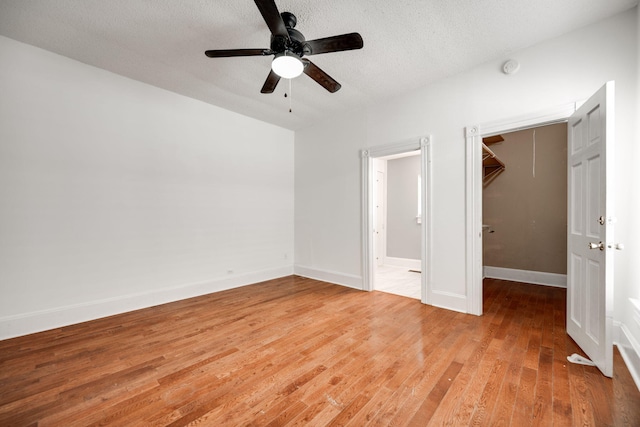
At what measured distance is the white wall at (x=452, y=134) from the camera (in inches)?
92.7

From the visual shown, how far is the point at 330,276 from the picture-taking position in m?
4.72

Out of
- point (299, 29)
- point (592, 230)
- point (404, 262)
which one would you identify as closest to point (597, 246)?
point (592, 230)

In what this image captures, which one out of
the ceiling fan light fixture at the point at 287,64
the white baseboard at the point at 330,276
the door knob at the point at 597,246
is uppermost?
the ceiling fan light fixture at the point at 287,64

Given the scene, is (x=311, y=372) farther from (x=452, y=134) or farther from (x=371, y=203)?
(x=452, y=134)

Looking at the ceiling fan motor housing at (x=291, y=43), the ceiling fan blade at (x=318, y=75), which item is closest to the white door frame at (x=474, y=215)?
the ceiling fan blade at (x=318, y=75)

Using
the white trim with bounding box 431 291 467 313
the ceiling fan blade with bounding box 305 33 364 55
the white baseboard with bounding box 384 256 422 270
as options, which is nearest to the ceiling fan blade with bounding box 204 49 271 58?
the ceiling fan blade with bounding box 305 33 364 55

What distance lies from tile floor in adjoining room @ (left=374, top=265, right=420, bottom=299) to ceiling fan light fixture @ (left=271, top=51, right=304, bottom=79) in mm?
3321

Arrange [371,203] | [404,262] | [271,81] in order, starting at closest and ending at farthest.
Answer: [271,81] < [371,203] < [404,262]

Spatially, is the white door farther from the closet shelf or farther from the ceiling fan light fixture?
the ceiling fan light fixture

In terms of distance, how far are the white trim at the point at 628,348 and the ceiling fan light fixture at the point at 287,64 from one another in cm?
339

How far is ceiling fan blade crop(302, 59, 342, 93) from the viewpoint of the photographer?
233 centimetres

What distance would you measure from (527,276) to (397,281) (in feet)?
7.45

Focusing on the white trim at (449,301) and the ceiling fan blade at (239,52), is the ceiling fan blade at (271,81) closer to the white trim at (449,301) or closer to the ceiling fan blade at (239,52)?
the ceiling fan blade at (239,52)

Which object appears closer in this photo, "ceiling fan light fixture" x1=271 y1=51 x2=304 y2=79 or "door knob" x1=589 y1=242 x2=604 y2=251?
"door knob" x1=589 y1=242 x2=604 y2=251
